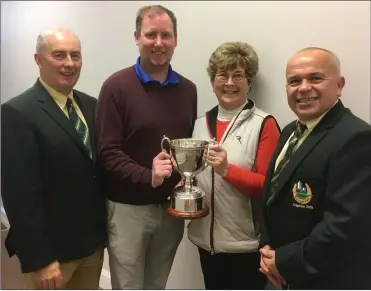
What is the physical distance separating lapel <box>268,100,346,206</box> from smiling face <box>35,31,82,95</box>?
3.08ft

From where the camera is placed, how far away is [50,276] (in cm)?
157

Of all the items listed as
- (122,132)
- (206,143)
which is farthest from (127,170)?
(206,143)

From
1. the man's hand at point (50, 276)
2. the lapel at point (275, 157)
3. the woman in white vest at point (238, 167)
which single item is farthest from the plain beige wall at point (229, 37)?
the man's hand at point (50, 276)

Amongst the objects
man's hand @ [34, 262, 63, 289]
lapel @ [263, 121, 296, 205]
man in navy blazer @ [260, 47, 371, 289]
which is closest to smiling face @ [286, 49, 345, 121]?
man in navy blazer @ [260, 47, 371, 289]

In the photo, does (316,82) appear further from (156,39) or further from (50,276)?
(50,276)

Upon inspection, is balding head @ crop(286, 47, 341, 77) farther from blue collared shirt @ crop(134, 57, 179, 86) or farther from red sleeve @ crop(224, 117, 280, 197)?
blue collared shirt @ crop(134, 57, 179, 86)

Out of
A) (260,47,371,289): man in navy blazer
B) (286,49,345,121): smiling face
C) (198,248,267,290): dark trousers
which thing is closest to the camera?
(260,47,371,289): man in navy blazer

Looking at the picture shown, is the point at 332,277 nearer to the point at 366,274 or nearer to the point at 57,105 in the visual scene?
the point at 366,274

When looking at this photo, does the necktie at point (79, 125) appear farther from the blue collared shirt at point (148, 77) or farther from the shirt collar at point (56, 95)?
the blue collared shirt at point (148, 77)

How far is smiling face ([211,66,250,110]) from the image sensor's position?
1.73 m

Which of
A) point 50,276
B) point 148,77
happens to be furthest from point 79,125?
point 50,276

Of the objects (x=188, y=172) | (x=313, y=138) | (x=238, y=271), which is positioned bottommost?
(x=238, y=271)

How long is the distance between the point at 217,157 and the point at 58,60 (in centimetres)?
75

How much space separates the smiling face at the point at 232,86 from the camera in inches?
67.9
